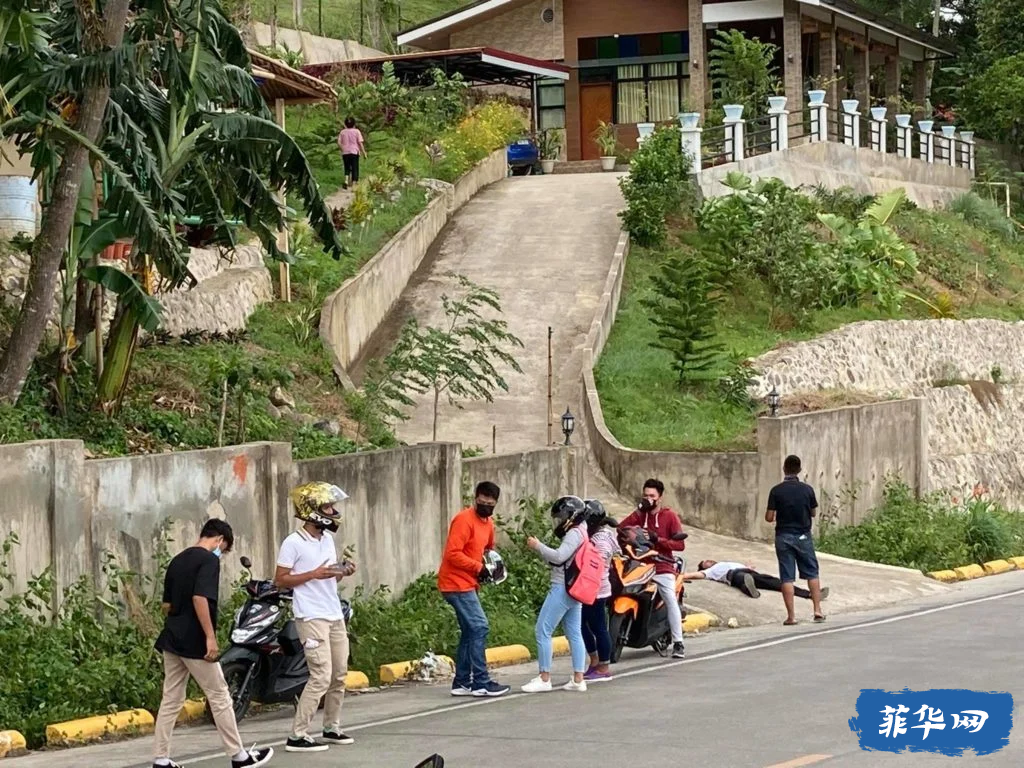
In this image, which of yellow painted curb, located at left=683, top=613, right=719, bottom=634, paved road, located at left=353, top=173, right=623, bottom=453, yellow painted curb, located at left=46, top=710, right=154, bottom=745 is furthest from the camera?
paved road, located at left=353, top=173, right=623, bottom=453

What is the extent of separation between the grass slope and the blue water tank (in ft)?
29.3

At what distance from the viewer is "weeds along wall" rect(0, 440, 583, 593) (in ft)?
44.7

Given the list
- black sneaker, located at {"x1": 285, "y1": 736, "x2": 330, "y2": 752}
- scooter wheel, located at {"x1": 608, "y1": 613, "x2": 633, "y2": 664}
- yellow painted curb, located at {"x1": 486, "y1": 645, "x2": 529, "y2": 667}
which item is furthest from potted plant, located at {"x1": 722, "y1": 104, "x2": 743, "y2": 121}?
black sneaker, located at {"x1": 285, "y1": 736, "x2": 330, "y2": 752}

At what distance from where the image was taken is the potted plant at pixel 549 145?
4466 cm

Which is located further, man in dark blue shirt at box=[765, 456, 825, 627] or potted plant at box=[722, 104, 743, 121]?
potted plant at box=[722, 104, 743, 121]

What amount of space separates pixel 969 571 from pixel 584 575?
35.1ft

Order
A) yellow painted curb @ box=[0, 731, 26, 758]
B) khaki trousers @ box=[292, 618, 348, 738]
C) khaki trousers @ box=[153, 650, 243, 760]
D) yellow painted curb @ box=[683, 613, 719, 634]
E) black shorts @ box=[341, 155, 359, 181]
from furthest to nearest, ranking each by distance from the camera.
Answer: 1. black shorts @ box=[341, 155, 359, 181]
2. yellow painted curb @ box=[683, 613, 719, 634]
3. yellow painted curb @ box=[0, 731, 26, 758]
4. khaki trousers @ box=[292, 618, 348, 738]
5. khaki trousers @ box=[153, 650, 243, 760]

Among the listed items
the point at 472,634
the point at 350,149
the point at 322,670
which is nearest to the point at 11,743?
the point at 322,670

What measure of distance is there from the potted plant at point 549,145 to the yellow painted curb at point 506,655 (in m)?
28.3

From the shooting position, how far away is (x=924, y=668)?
47.5ft

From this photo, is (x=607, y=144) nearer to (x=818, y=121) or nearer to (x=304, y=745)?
(x=818, y=121)

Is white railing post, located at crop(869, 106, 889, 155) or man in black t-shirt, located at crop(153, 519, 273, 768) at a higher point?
white railing post, located at crop(869, 106, 889, 155)

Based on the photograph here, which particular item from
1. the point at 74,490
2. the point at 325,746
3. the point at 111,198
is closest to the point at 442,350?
the point at 111,198

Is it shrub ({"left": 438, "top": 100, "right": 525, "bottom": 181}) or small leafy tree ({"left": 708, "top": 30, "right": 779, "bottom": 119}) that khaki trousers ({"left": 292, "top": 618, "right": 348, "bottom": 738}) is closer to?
shrub ({"left": 438, "top": 100, "right": 525, "bottom": 181})
